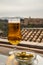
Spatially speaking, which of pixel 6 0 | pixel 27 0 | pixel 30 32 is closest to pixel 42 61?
pixel 27 0

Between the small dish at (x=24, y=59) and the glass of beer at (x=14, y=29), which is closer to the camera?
the small dish at (x=24, y=59)

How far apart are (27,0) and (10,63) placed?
3.66ft

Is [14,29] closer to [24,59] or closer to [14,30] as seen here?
[14,30]

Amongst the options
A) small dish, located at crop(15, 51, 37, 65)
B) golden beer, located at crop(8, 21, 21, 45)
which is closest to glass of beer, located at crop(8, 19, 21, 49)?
golden beer, located at crop(8, 21, 21, 45)

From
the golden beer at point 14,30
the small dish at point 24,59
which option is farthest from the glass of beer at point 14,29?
the small dish at point 24,59

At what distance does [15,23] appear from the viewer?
0.90 metres

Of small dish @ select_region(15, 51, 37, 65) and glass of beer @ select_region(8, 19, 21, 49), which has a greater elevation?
glass of beer @ select_region(8, 19, 21, 49)

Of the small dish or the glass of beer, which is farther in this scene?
the glass of beer

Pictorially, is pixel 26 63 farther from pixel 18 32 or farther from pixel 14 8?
pixel 14 8

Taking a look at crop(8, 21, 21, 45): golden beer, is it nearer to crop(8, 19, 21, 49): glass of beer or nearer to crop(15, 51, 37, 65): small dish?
crop(8, 19, 21, 49): glass of beer

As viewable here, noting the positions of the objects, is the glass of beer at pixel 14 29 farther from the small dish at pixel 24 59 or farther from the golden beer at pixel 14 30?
the small dish at pixel 24 59

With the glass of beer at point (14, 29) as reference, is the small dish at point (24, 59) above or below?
below

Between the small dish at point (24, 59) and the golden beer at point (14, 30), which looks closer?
the small dish at point (24, 59)

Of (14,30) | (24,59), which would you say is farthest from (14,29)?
(24,59)
